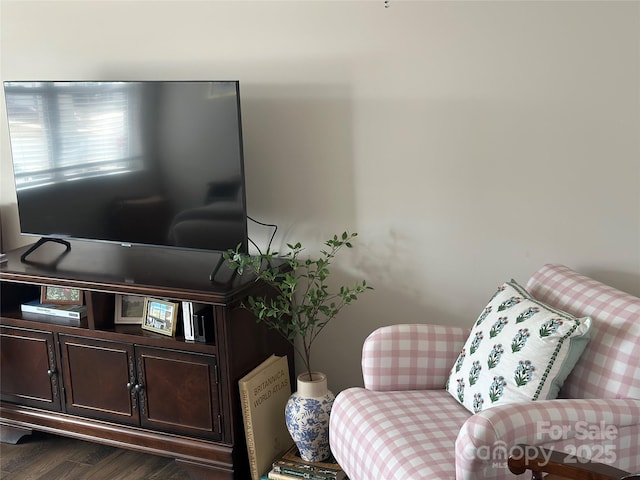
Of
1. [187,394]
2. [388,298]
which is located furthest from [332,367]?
[187,394]

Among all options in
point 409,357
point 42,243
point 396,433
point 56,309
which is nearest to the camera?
point 396,433

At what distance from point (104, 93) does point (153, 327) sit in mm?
923

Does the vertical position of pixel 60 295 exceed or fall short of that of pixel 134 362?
it exceeds it

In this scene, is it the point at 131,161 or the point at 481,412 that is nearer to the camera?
the point at 481,412

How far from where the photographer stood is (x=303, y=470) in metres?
2.58

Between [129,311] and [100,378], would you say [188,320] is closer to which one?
[129,311]

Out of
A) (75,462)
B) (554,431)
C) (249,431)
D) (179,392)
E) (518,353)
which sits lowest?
(75,462)

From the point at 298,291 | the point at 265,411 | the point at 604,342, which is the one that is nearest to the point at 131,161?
the point at 298,291

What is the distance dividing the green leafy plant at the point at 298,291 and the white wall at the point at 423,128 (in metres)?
0.08

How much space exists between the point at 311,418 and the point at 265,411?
0.21m

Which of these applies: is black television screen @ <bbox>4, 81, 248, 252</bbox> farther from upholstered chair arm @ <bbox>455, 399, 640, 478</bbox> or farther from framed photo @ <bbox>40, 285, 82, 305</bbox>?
upholstered chair arm @ <bbox>455, 399, 640, 478</bbox>

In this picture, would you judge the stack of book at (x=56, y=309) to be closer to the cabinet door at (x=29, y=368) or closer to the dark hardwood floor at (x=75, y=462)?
the cabinet door at (x=29, y=368)

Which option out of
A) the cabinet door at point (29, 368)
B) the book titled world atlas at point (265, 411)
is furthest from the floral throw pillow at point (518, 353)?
the cabinet door at point (29, 368)

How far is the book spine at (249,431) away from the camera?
2588 millimetres
